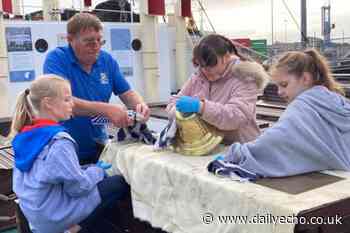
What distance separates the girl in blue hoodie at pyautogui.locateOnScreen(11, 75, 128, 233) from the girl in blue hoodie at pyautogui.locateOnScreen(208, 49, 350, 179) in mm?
632

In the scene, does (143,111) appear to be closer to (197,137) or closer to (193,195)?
(197,137)

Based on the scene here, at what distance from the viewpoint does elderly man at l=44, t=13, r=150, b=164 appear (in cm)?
243

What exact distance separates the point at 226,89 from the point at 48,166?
0.90 meters

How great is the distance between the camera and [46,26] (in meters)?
6.96

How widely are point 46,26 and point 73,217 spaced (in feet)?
17.9

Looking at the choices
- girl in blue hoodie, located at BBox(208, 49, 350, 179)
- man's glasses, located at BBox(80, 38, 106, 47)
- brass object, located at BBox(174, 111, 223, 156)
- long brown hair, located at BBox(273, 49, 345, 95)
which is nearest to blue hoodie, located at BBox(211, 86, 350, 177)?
girl in blue hoodie, located at BBox(208, 49, 350, 179)

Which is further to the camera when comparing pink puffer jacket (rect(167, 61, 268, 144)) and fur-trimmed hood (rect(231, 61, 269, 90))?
fur-trimmed hood (rect(231, 61, 269, 90))

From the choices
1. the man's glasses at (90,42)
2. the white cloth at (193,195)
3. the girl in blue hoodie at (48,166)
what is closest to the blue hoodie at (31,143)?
the girl in blue hoodie at (48,166)

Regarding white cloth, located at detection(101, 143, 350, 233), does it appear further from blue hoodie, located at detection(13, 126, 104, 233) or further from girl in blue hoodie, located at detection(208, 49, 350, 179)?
blue hoodie, located at detection(13, 126, 104, 233)

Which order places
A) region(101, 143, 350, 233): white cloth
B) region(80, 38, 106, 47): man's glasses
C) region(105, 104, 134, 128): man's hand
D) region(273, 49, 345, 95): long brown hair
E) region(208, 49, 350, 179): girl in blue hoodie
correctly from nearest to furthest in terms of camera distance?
region(101, 143, 350, 233): white cloth → region(208, 49, 350, 179): girl in blue hoodie → region(273, 49, 345, 95): long brown hair → region(105, 104, 134, 128): man's hand → region(80, 38, 106, 47): man's glasses

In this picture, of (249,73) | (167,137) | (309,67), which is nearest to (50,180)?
(167,137)

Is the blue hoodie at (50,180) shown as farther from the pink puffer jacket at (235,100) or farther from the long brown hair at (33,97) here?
the pink puffer jacket at (235,100)

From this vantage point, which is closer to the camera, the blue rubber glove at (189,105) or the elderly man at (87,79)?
Answer: the blue rubber glove at (189,105)

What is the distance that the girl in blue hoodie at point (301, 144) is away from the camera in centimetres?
166
